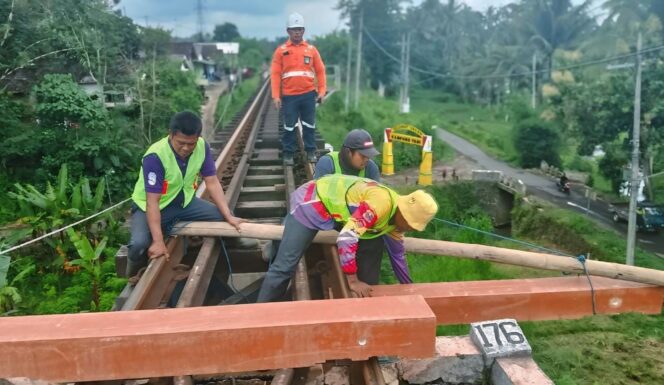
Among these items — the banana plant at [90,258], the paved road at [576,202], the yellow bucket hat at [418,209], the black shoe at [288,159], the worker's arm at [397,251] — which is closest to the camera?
the yellow bucket hat at [418,209]

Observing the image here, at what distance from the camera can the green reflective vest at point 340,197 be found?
323 centimetres

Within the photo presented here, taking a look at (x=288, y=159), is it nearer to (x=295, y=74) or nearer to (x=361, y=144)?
(x=295, y=74)

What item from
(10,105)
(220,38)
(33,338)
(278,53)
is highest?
(220,38)

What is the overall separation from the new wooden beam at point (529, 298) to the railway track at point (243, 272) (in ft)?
2.03

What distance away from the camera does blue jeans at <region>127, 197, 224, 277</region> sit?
3.64 m

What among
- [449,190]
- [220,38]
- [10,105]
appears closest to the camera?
[10,105]

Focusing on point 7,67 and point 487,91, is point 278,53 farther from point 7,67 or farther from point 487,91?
point 487,91

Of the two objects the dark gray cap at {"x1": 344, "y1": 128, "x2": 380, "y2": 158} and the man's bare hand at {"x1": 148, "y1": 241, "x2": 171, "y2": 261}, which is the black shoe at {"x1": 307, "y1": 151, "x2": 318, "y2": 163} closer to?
the dark gray cap at {"x1": 344, "y1": 128, "x2": 380, "y2": 158}

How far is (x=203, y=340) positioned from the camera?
2193 millimetres

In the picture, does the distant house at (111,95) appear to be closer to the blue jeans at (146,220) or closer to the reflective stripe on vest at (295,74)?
the reflective stripe on vest at (295,74)

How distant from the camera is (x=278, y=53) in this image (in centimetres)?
688

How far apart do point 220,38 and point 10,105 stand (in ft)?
342

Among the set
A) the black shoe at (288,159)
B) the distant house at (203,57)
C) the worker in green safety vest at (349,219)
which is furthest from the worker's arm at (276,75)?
the distant house at (203,57)

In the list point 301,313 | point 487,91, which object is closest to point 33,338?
point 301,313
